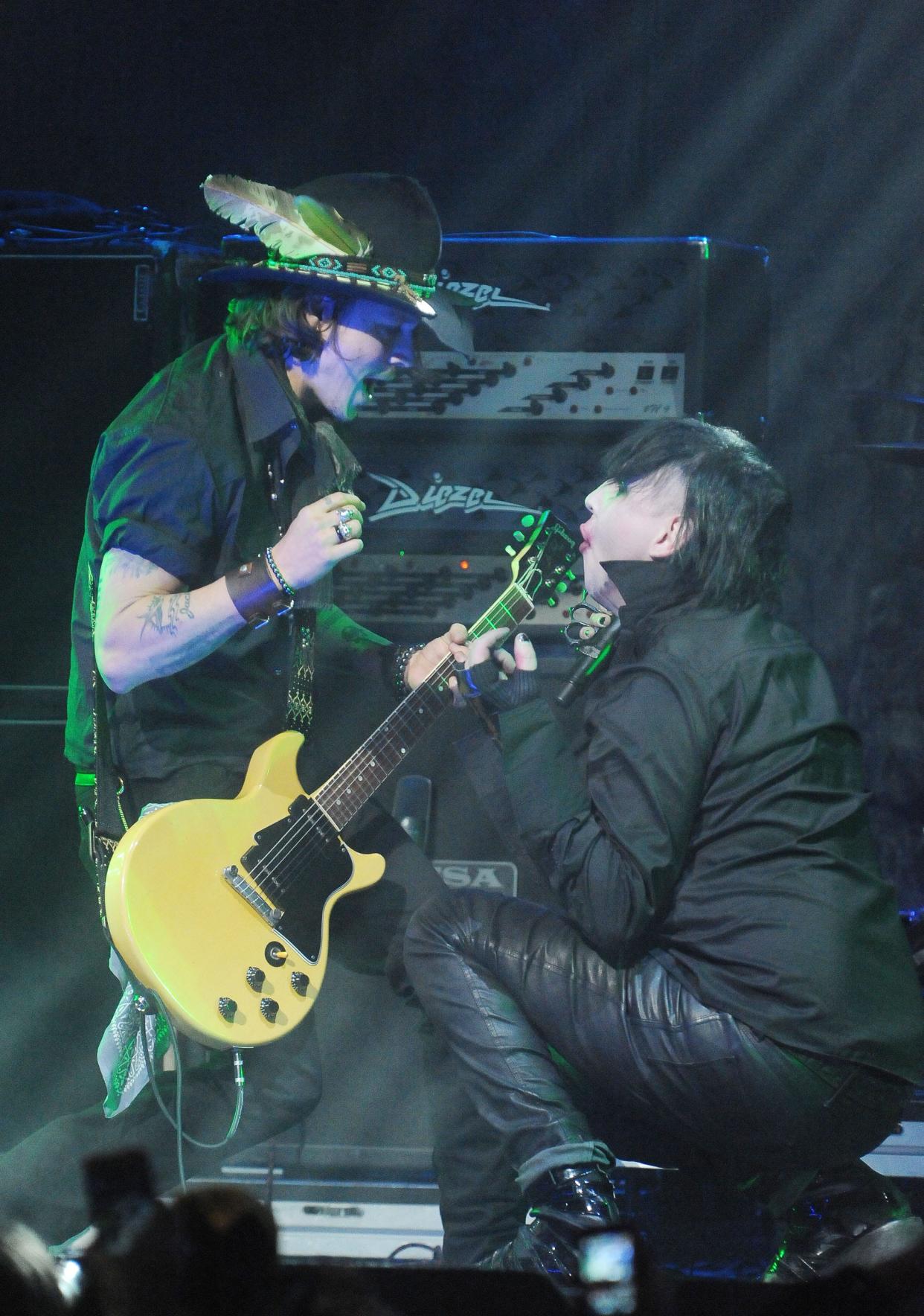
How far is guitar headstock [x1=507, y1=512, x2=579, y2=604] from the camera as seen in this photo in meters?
2.93

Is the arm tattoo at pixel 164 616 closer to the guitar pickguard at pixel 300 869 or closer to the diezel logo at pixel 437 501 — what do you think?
the guitar pickguard at pixel 300 869

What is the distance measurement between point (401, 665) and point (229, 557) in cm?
52

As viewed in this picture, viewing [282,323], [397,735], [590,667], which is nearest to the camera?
[590,667]

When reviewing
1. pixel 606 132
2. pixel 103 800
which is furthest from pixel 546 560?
pixel 606 132

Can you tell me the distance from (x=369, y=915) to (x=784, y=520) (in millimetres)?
1159

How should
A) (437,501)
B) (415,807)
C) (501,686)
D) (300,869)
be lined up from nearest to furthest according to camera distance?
(501,686), (300,869), (415,807), (437,501)

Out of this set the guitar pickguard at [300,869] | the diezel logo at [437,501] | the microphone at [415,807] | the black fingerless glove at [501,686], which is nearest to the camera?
the black fingerless glove at [501,686]

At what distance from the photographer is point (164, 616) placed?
237cm

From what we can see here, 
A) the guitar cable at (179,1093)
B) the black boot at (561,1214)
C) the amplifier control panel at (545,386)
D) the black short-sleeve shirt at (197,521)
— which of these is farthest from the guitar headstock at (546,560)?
the black boot at (561,1214)

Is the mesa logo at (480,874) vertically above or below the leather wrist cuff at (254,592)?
below

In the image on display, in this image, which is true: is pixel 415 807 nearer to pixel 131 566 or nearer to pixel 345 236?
pixel 131 566

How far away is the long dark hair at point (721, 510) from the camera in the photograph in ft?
7.11

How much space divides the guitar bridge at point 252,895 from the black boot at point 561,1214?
711mm

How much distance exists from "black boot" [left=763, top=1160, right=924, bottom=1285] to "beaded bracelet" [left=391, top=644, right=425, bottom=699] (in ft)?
4.21
